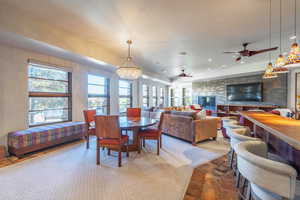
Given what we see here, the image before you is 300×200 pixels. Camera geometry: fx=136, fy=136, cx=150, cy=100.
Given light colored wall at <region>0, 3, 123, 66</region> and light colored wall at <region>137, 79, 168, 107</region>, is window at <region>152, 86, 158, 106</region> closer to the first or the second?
light colored wall at <region>137, 79, 168, 107</region>

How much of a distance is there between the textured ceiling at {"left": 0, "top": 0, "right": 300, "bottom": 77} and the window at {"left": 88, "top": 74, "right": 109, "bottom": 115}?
1.87m

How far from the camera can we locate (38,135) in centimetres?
315

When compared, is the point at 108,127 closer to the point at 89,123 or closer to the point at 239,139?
the point at 89,123

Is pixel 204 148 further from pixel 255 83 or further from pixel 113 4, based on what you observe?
pixel 255 83

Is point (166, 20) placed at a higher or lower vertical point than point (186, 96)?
higher

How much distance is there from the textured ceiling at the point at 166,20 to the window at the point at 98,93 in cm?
187

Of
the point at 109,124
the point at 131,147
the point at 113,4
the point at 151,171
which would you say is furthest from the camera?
the point at 131,147

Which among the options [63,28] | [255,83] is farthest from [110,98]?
Result: [255,83]

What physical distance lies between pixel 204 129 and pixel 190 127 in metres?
0.48

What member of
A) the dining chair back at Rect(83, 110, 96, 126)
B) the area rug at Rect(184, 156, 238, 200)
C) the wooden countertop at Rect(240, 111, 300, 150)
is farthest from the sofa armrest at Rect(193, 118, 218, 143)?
the dining chair back at Rect(83, 110, 96, 126)

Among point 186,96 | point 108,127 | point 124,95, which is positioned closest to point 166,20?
point 108,127

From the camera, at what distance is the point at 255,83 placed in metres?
6.65

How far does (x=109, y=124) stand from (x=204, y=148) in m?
2.52

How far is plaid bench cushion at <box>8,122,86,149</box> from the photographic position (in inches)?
114
